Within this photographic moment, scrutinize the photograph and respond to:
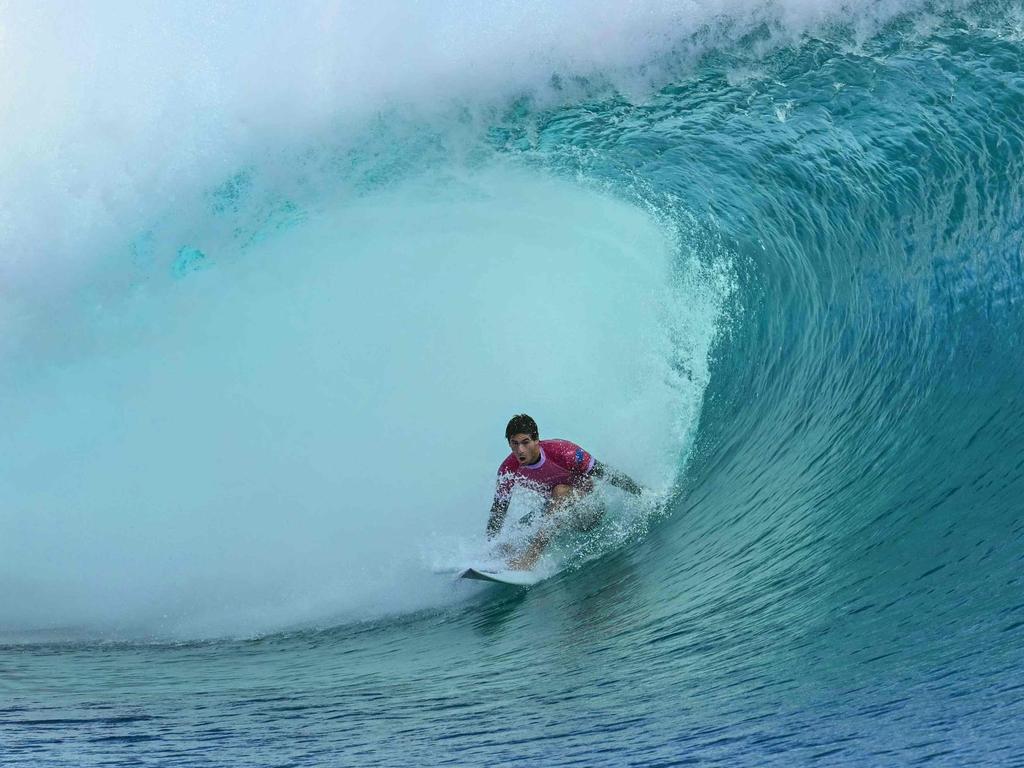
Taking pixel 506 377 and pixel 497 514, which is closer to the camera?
pixel 497 514

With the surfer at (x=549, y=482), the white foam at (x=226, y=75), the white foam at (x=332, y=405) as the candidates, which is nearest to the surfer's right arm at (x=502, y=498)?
the surfer at (x=549, y=482)

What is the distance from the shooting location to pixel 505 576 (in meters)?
7.48

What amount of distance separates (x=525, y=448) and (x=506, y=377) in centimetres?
313

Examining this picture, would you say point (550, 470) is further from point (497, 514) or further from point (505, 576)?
point (505, 576)

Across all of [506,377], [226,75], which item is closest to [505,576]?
[506,377]

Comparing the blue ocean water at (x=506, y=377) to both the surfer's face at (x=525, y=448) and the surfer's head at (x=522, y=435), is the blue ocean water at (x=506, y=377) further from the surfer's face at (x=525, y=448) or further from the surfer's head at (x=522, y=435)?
the surfer's head at (x=522, y=435)

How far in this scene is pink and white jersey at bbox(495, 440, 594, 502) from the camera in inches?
306

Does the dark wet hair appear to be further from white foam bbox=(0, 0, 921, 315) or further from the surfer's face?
white foam bbox=(0, 0, 921, 315)

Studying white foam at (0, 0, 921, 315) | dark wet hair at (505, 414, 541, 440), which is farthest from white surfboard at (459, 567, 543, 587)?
white foam at (0, 0, 921, 315)

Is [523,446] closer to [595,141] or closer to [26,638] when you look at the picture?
[26,638]

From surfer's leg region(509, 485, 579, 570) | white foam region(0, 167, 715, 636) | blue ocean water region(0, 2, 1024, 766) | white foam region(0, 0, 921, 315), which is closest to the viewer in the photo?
blue ocean water region(0, 2, 1024, 766)

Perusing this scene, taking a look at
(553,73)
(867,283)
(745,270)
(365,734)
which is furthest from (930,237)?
(365,734)

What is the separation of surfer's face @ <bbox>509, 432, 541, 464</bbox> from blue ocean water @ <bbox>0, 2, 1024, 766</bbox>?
0.76 metres

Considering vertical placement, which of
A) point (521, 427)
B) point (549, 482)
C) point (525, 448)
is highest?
point (521, 427)
